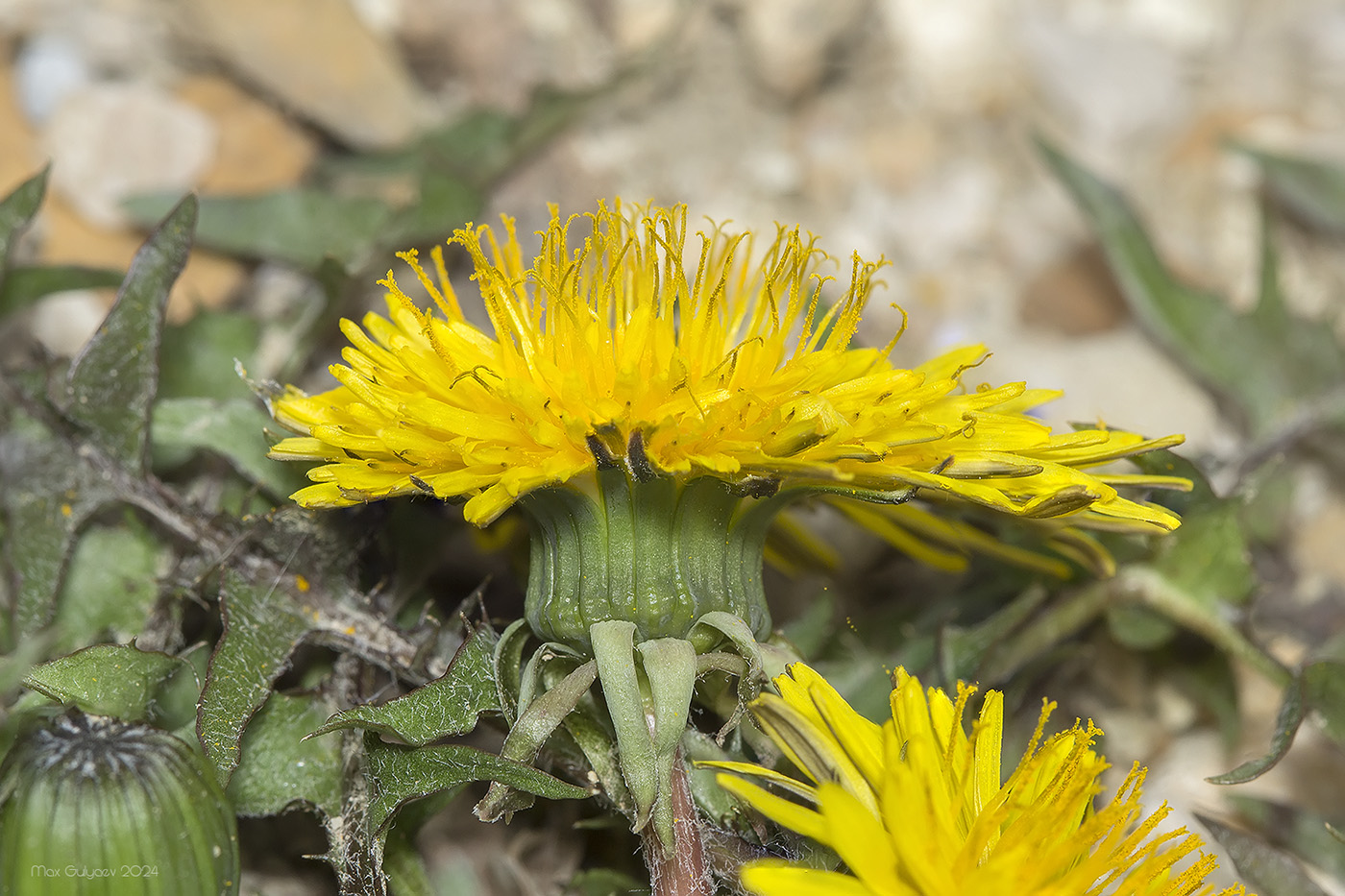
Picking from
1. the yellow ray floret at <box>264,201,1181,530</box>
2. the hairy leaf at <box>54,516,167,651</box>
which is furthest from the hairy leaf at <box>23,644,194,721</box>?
the yellow ray floret at <box>264,201,1181,530</box>

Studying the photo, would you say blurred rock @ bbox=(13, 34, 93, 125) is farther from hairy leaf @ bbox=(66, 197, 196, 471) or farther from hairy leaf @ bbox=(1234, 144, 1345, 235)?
hairy leaf @ bbox=(1234, 144, 1345, 235)

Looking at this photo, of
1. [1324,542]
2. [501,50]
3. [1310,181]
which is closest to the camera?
[1324,542]

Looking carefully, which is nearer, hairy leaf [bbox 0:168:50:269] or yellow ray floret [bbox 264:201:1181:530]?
yellow ray floret [bbox 264:201:1181:530]

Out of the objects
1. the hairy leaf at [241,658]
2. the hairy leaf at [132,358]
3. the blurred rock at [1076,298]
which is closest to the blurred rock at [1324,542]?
the blurred rock at [1076,298]

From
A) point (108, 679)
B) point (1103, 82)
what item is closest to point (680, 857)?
point (108, 679)

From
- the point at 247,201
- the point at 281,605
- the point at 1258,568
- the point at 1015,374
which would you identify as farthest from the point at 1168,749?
the point at 247,201

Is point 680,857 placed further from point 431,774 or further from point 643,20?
point 643,20

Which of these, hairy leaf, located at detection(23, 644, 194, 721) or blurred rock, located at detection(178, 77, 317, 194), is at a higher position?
blurred rock, located at detection(178, 77, 317, 194)

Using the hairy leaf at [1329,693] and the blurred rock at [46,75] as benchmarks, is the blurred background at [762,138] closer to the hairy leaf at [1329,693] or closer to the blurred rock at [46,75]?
the blurred rock at [46,75]
